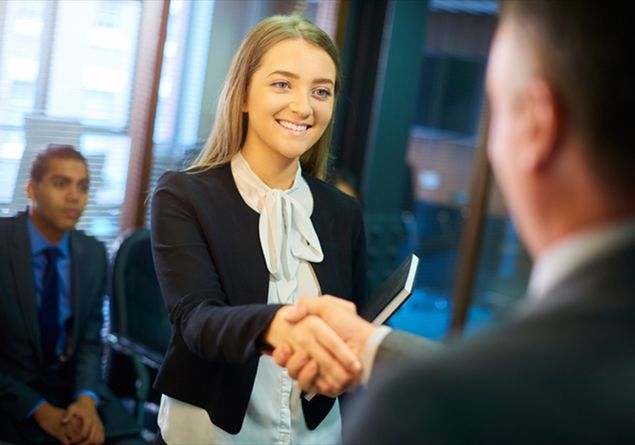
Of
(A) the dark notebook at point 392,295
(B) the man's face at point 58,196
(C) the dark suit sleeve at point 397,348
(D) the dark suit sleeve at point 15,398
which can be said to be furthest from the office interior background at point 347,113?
(C) the dark suit sleeve at point 397,348

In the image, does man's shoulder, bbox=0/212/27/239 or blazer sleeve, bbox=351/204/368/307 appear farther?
man's shoulder, bbox=0/212/27/239

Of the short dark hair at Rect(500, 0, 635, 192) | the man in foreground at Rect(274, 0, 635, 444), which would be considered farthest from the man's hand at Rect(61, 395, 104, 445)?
the short dark hair at Rect(500, 0, 635, 192)

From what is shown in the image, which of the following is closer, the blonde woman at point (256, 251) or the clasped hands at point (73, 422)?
the blonde woman at point (256, 251)

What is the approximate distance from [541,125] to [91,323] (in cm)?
288

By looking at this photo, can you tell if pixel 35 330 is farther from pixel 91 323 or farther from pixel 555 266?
pixel 555 266

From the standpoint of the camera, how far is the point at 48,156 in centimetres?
360

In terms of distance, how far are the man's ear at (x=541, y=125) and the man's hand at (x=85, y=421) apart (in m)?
2.73

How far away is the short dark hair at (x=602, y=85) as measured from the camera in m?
0.83

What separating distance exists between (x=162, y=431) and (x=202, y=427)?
0.12m

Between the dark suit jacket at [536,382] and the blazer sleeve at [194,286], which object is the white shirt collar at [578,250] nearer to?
the dark suit jacket at [536,382]

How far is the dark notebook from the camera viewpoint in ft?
5.67

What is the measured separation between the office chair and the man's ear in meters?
2.79

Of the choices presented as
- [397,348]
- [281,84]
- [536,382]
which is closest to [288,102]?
[281,84]

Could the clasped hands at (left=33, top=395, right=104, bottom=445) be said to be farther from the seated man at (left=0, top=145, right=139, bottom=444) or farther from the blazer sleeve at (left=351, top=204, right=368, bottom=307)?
the blazer sleeve at (left=351, top=204, right=368, bottom=307)
